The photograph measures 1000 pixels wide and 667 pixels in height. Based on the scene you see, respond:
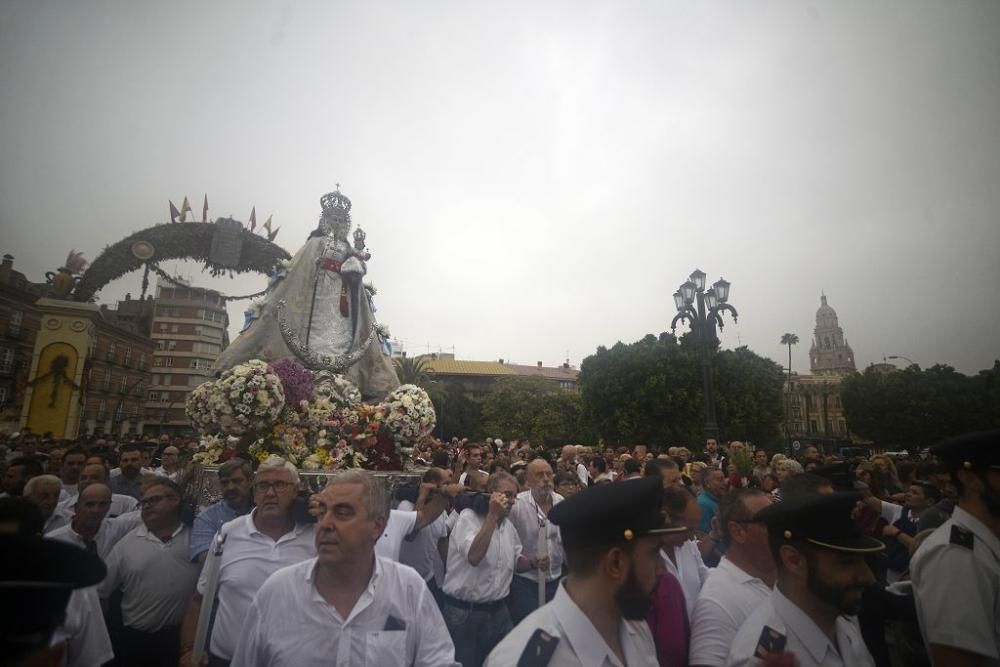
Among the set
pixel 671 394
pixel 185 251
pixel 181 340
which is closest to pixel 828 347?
pixel 671 394

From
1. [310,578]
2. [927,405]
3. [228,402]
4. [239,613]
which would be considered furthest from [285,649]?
[927,405]

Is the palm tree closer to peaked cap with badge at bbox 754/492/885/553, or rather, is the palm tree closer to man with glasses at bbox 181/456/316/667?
man with glasses at bbox 181/456/316/667

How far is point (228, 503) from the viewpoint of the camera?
4.71 m

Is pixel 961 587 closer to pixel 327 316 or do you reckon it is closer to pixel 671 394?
pixel 327 316

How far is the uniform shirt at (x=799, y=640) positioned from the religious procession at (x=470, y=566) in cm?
1

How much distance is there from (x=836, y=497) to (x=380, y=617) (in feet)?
7.58

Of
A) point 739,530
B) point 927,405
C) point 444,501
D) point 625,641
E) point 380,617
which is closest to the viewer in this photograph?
point 625,641

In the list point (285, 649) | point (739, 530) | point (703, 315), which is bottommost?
point (285, 649)

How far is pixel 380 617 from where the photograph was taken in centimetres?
262

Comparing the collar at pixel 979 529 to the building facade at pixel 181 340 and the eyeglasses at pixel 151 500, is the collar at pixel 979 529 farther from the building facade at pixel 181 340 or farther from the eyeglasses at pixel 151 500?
the building facade at pixel 181 340

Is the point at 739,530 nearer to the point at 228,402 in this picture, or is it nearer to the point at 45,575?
the point at 45,575

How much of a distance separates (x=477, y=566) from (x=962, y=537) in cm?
362

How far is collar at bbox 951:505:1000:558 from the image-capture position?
2.72 meters

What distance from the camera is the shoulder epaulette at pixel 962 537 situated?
2.71 m
